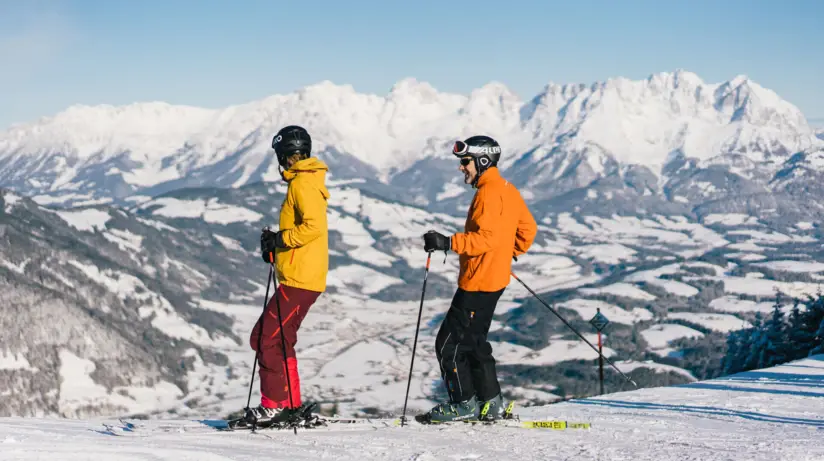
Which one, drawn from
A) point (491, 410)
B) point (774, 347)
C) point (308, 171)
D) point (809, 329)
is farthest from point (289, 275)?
point (774, 347)

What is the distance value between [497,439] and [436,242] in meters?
2.84

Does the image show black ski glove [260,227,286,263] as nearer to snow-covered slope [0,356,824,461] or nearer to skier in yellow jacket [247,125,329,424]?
skier in yellow jacket [247,125,329,424]

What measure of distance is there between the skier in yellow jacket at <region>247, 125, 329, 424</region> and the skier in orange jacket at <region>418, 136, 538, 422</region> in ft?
5.55

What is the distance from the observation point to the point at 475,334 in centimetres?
1255

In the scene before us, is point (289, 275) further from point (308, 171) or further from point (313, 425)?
point (313, 425)

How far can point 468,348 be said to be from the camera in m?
12.6

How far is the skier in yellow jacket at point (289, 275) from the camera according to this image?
39.4 ft

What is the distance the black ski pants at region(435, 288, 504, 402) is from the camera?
12414mm

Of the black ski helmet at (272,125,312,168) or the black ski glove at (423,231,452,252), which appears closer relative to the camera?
the black ski glove at (423,231,452,252)

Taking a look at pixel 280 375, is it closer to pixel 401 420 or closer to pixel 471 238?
pixel 401 420

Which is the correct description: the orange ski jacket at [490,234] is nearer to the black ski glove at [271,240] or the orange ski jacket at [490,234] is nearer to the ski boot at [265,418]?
the black ski glove at [271,240]

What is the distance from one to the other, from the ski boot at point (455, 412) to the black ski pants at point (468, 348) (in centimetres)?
9

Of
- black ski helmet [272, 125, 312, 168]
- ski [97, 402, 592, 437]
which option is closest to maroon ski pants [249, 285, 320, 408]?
ski [97, 402, 592, 437]

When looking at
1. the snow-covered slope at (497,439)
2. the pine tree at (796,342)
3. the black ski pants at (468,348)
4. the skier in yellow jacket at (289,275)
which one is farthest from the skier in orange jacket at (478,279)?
the pine tree at (796,342)
